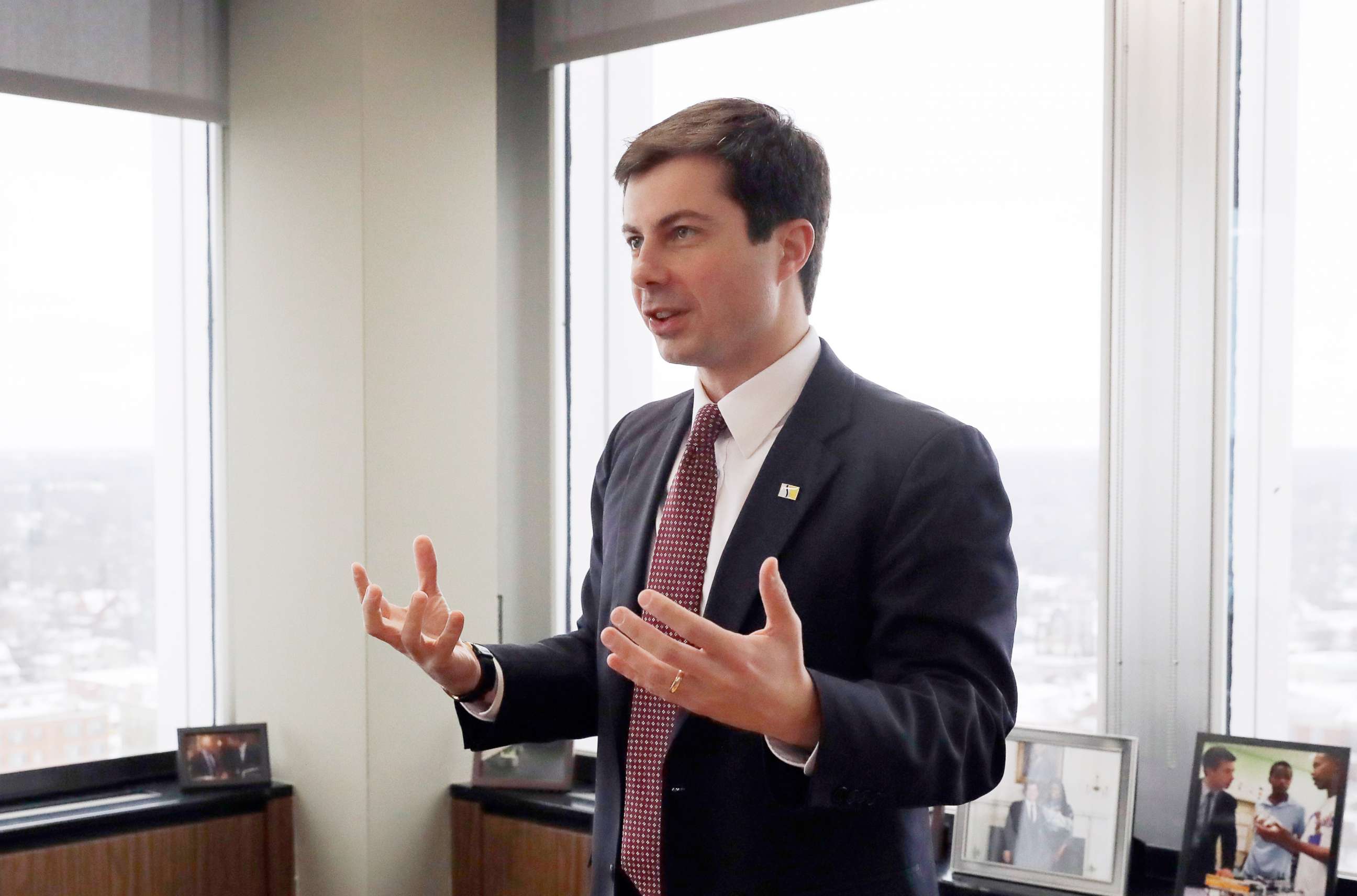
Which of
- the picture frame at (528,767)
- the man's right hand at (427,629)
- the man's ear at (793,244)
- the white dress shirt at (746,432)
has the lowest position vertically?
the picture frame at (528,767)

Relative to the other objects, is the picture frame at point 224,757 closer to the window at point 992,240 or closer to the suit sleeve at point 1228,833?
the window at point 992,240

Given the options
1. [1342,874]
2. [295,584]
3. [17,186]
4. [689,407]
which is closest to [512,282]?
[295,584]

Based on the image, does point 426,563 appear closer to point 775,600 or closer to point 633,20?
point 775,600

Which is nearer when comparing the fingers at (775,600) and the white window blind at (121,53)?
the fingers at (775,600)

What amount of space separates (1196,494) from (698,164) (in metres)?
1.19

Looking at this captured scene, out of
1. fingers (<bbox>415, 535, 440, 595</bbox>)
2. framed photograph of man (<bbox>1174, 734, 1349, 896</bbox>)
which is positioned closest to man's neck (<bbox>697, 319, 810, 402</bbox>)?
fingers (<bbox>415, 535, 440, 595</bbox>)

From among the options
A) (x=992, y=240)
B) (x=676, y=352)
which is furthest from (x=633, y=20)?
(x=676, y=352)

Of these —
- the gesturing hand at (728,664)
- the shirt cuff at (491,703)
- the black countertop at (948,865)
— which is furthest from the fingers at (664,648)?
the black countertop at (948,865)

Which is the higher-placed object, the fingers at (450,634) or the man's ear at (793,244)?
the man's ear at (793,244)

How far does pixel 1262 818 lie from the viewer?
208cm

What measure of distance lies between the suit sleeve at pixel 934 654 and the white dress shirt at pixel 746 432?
210mm

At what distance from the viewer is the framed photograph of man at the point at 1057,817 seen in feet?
7.32

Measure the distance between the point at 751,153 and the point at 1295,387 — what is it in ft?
3.76

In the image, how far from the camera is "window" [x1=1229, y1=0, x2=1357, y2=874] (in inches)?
84.4
